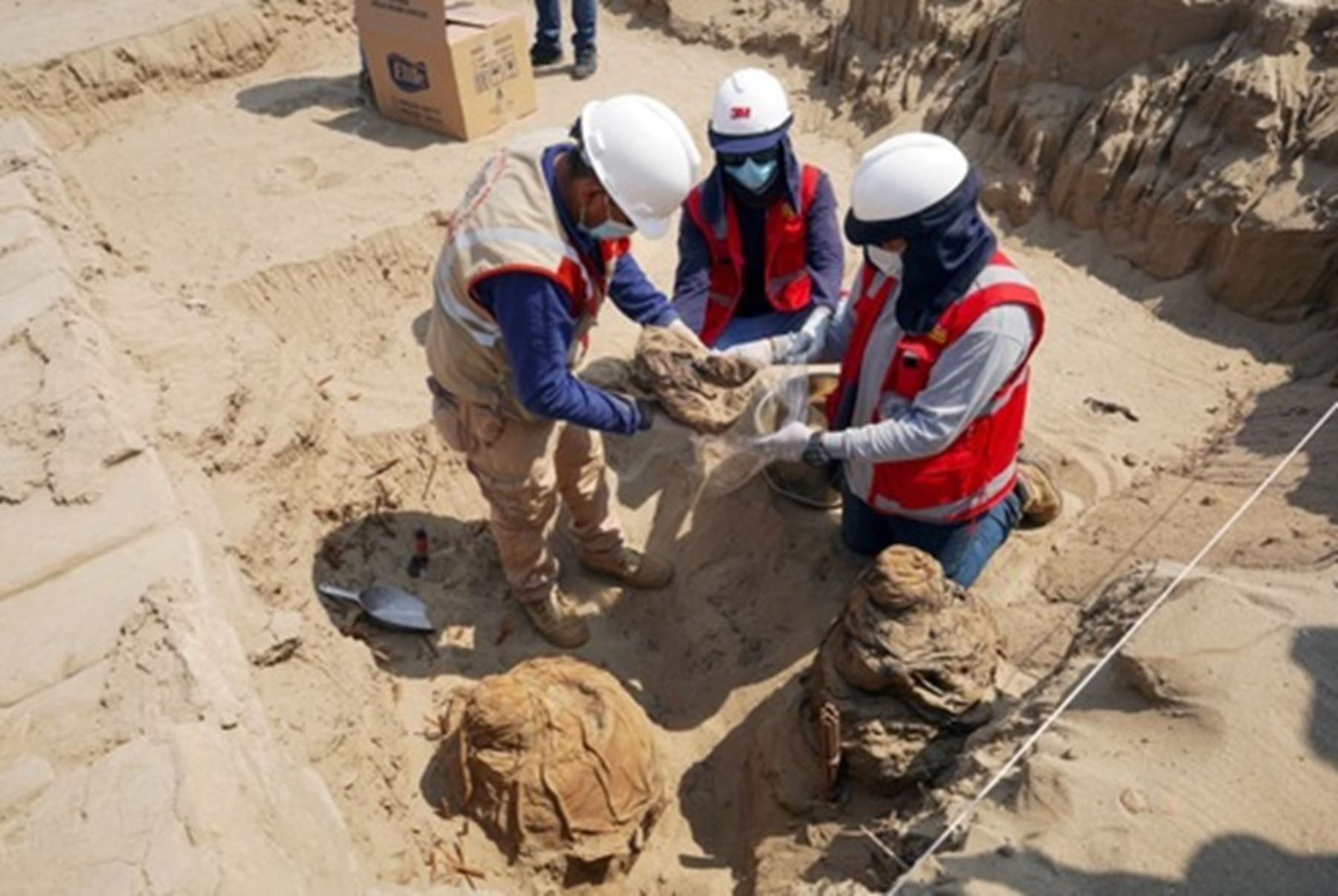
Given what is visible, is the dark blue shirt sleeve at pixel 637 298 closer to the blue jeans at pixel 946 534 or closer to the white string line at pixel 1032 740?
the blue jeans at pixel 946 534

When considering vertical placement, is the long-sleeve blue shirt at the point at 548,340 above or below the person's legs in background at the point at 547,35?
above

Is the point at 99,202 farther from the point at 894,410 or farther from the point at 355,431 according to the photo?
the point at 894,410

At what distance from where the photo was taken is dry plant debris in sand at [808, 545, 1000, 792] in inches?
112

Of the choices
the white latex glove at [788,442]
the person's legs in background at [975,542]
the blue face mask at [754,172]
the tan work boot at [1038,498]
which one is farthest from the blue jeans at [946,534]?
the blue face mask at [754,172]

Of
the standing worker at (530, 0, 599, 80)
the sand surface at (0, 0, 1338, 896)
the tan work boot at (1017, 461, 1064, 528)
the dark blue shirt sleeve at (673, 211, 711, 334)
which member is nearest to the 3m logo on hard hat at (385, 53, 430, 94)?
the sand surface at (0, 0, 1338, 896)

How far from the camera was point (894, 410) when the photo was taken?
3260mm

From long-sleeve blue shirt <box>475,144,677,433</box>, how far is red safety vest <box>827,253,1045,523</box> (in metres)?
0.91

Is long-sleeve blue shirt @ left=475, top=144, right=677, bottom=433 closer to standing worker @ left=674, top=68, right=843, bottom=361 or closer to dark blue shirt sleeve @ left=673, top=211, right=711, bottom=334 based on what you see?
standing worker @ left=674, top=68, right=843, bottom=361

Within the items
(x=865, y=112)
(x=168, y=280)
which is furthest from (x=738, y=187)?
(x=865, y=112)

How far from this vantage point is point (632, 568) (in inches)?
165

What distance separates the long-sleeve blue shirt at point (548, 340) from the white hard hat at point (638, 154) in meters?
0.17

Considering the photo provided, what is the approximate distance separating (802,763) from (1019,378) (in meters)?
1.45

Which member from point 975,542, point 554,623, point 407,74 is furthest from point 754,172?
point 407,74

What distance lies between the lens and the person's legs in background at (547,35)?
783 centimetres
